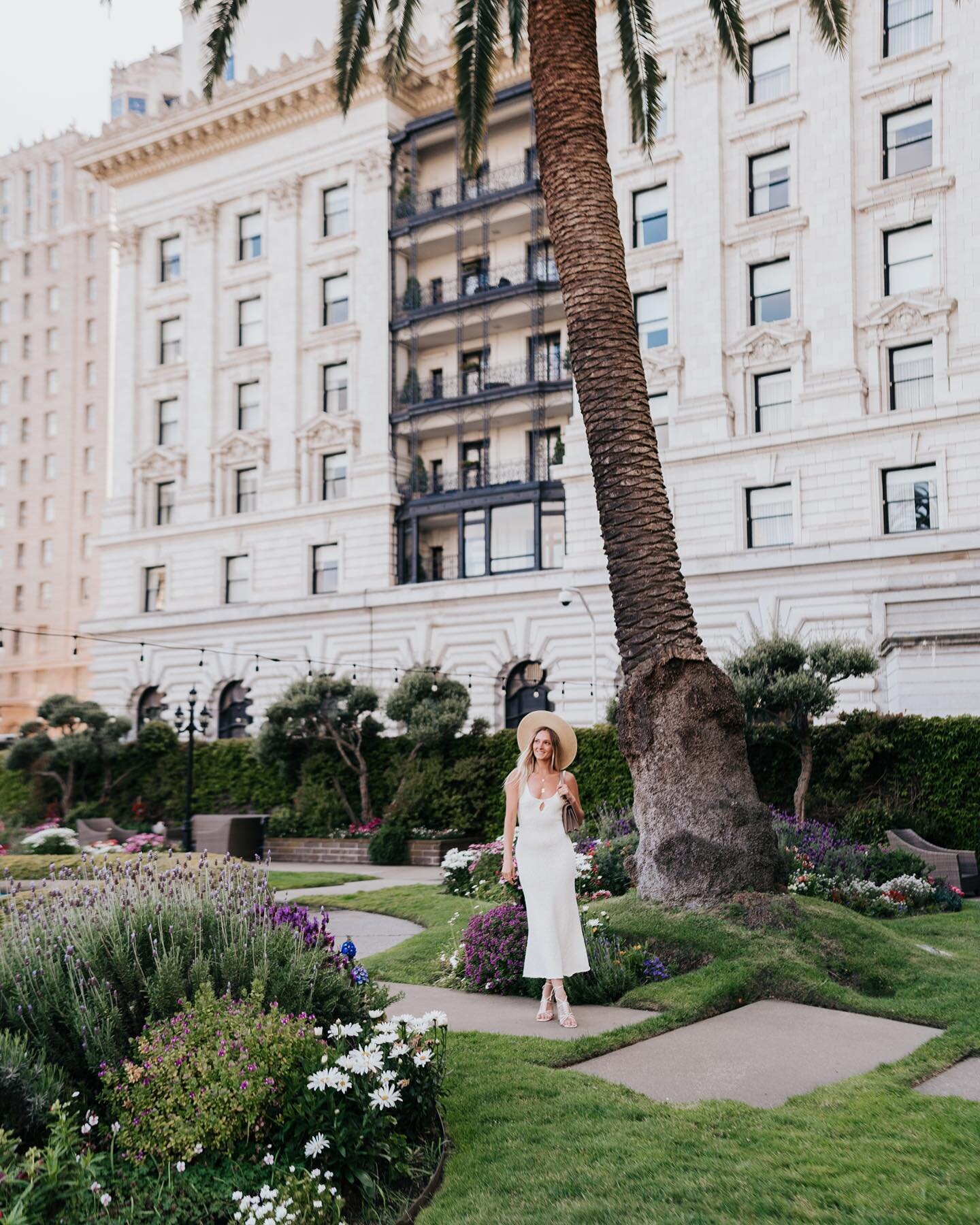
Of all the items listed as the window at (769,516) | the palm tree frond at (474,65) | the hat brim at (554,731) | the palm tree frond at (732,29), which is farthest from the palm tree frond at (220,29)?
the window at (769,516)

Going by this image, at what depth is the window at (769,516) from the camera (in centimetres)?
3403

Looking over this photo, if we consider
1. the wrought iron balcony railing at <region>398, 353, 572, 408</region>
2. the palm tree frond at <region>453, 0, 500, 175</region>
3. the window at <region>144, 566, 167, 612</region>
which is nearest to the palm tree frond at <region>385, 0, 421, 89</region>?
the palm tree frond at <region>453, 0, 500, 175</region>

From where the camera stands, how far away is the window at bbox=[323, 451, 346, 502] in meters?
43.6

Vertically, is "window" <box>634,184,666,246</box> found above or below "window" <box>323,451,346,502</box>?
above

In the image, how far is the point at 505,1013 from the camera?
832 cm

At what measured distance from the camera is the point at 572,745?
26.9 feet

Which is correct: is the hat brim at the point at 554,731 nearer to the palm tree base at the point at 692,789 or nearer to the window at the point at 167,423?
the palm tree base at the point at 692,789

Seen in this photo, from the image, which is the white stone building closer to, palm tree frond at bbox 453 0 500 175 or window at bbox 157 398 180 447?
window at bbox 157 398 180 447

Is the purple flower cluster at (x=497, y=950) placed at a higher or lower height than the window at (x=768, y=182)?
lower

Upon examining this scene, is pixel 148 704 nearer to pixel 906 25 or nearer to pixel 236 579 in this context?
pixel 236 579

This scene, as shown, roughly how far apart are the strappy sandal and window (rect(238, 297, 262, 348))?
41925 millimetres

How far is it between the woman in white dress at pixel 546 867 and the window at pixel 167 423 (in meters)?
43.4

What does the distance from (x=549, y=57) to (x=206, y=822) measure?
18.3 metres

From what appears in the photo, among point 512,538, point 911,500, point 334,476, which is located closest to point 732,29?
point 911,500
